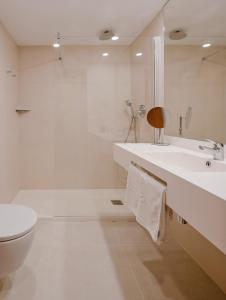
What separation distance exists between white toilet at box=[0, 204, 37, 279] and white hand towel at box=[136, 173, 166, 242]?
2.19ft

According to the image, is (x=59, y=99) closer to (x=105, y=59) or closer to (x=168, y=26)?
(x=105, y=59)

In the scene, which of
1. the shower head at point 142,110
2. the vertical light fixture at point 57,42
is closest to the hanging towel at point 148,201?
the shower head at point 142,110

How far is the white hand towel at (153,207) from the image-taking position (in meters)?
1.36

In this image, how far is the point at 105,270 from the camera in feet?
6.02

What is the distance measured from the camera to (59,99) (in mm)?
3701

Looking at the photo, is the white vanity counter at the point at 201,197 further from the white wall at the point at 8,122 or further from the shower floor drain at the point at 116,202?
the white wall at the point at 8,122

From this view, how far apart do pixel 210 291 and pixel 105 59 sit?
3.04 meters

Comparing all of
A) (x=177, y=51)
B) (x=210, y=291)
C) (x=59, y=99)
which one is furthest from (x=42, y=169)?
(x=210, y=291)

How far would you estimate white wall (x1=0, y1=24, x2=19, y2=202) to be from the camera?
114 inches

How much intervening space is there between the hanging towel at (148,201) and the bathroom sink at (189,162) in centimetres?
18

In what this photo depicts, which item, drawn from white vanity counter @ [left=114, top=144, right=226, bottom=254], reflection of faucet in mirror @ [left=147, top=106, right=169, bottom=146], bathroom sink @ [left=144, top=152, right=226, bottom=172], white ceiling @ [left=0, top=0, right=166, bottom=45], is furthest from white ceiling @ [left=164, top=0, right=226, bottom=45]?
white vanity counter @ [left=114, top=144, right=226, bottom=254]

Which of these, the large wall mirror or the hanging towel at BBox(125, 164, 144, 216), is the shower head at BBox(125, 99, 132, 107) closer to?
the large wall mirror

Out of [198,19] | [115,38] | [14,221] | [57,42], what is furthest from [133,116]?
[14,221]

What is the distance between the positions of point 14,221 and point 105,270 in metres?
0.75
